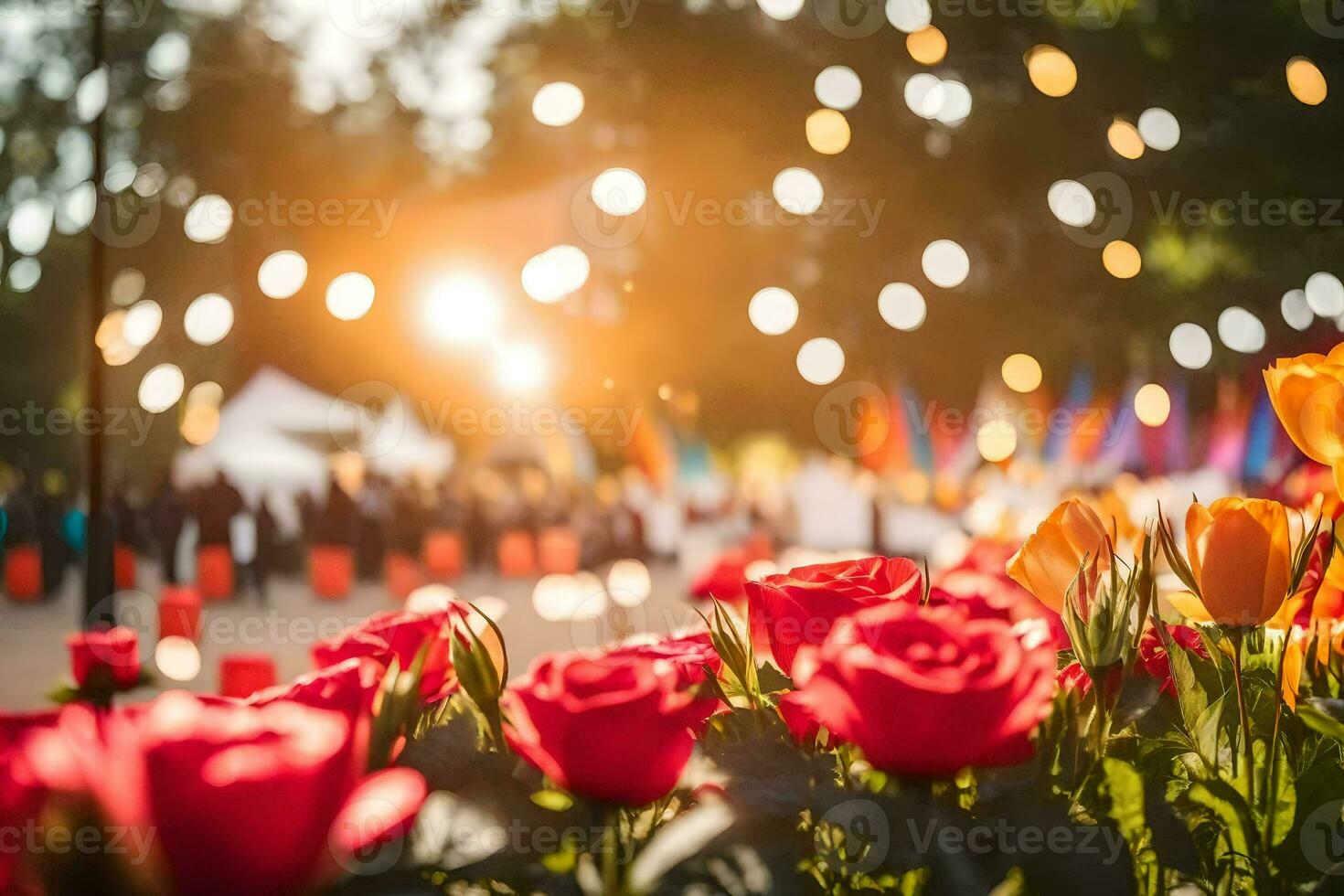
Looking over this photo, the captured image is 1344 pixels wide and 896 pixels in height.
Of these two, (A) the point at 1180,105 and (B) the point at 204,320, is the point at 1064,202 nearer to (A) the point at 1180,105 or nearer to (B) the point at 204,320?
(A) the point at 1180,105

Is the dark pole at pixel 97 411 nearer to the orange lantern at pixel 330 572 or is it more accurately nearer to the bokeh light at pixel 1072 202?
the bokeh light at pixel 1072 202

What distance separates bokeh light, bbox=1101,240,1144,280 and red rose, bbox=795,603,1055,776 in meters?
2.51

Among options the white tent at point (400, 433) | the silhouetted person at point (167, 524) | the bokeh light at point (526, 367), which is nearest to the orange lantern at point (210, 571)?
Answer: the silhouetted person at point (167, 524)

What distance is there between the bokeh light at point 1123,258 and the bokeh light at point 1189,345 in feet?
1.13

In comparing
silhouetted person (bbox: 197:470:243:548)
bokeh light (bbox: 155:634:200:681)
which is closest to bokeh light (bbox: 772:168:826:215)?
bokeh light (bbox: 155:634:200:681)

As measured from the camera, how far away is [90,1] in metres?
2.33

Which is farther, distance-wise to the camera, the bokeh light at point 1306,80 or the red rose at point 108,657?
the bokeh light at point 1306,80

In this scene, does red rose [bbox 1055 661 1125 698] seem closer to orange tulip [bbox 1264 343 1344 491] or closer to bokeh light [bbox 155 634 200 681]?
orange tulip [bbox 1264 343 1344 491]

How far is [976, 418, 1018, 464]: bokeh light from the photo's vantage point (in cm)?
302

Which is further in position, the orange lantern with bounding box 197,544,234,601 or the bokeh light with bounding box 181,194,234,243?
the orange lantern with bounding box 197,544,234,601

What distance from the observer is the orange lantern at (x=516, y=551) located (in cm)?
780

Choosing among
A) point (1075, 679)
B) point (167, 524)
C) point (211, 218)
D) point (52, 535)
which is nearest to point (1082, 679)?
point (1075, 679)

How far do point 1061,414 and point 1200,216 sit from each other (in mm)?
628

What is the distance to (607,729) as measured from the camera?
456mm
